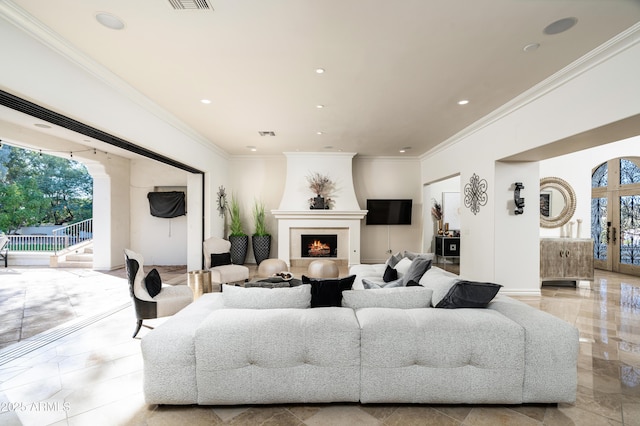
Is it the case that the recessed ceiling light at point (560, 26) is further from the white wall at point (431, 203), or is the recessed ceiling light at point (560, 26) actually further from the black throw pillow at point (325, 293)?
the white wall at point (431, 203)

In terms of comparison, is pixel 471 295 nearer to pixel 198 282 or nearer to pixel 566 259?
pixel 198 282

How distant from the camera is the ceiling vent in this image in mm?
2166

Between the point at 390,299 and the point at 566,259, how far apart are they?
5.27 meters

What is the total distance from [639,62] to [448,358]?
3.08 m

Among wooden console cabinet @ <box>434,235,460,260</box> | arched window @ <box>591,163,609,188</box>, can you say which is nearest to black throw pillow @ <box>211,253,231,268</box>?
wooden console cabinet @ <box>434,235,460,260</box>

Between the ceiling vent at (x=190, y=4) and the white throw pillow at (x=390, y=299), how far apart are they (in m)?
2.53

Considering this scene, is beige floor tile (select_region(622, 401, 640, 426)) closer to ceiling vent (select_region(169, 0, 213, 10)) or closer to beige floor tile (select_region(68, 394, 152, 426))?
beige floor tile (select_region(68, 394, 152, 426))

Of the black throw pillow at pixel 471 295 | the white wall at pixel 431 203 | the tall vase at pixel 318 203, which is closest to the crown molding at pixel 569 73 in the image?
the black throw pillow at pixel 471 295

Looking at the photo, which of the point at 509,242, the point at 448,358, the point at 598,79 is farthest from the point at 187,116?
the point at 509,242

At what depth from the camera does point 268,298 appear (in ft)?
7.67

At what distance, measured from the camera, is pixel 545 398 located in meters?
2.02

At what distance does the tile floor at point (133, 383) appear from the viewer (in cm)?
195

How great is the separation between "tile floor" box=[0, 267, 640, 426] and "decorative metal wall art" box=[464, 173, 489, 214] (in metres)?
1.80

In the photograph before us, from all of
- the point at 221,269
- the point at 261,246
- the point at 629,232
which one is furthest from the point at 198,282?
the point at 629,232
